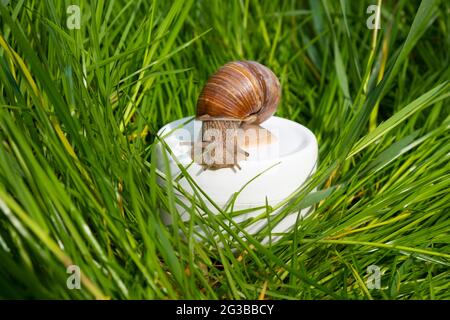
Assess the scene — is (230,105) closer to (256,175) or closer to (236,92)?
(236,92)

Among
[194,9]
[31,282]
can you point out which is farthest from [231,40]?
[31,282]

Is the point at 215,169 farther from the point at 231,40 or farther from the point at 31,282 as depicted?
the point at 231,40

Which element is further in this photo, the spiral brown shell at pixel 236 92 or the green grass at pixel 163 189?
the spiral brown shell at pixel 236 92

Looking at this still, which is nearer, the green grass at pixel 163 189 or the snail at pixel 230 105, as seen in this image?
the green grass at pixel 163 189

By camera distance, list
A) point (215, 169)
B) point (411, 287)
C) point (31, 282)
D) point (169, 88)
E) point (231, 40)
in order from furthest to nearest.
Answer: point (231, 40) → point (169, 88) → point (215, 169) → point (411, 287) → point (31, 282)

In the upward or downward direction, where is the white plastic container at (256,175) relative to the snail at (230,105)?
downward
